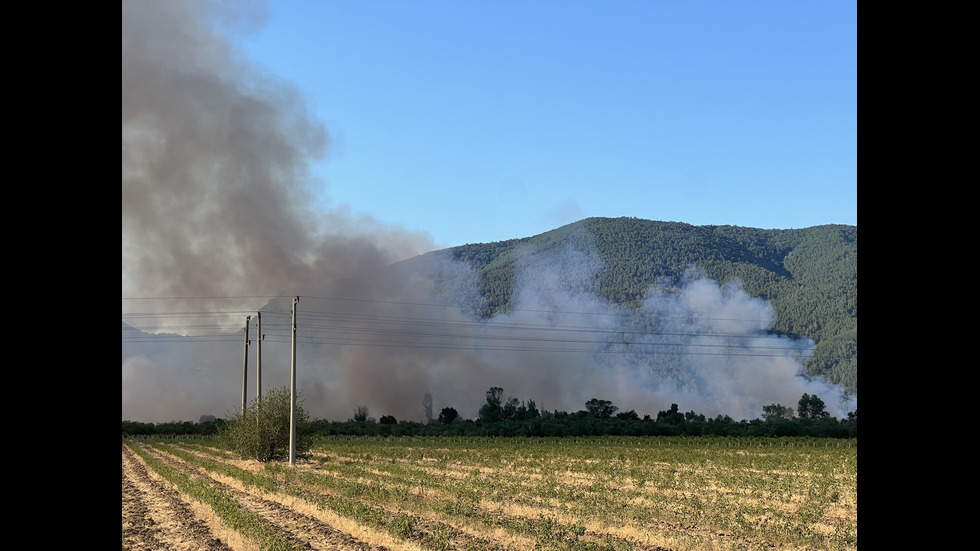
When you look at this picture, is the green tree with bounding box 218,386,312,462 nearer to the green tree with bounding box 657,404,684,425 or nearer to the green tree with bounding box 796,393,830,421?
the green tree with bounding box 657,404,684,425

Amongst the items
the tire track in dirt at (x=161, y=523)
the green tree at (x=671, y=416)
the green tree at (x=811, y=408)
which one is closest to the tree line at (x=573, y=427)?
the green tree at (x=671, y=416)

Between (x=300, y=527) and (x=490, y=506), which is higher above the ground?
(x=300, y=527)

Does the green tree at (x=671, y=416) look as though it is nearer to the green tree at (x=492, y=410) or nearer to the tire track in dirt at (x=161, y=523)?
the green tree at (x=492, y=410)

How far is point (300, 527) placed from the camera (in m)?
22.4

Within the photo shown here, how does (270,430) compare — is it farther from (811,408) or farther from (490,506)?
(811,408)

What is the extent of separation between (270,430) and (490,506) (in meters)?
27.8

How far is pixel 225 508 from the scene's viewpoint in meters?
25.5

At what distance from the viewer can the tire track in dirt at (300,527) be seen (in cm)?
1953

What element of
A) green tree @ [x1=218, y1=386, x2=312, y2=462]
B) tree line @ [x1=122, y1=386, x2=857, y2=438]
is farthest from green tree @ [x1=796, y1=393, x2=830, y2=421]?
green tree @ [x1=218, y1=386, x2=312, y2=462]

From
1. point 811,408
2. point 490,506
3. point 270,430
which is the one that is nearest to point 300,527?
point 490,506

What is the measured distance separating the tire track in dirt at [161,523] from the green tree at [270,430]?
1380 cm
